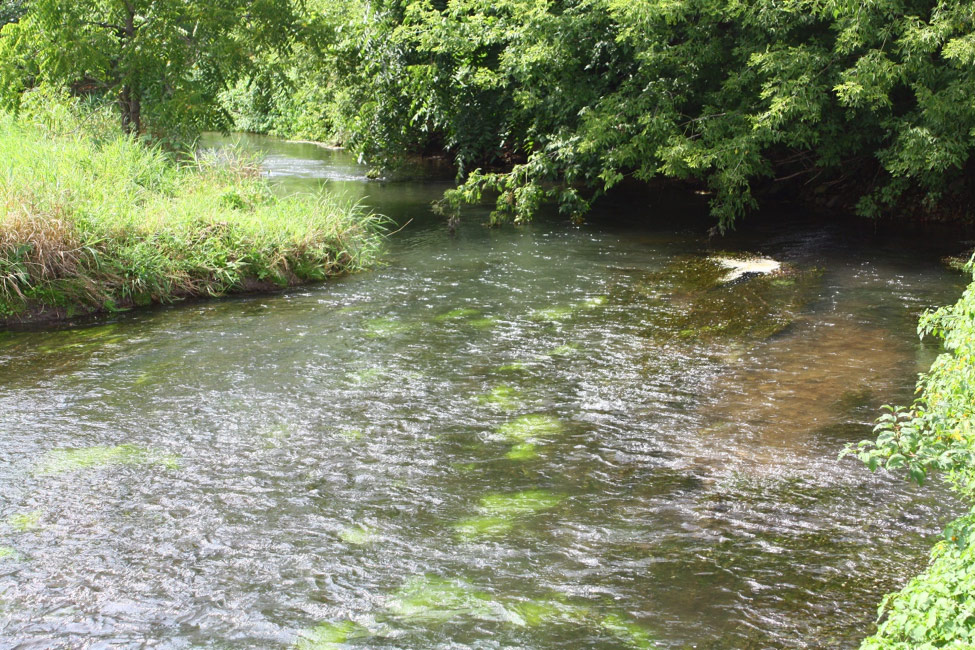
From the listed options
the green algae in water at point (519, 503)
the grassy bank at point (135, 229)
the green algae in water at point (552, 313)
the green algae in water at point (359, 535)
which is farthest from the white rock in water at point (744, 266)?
the green algae in water at point (359, 535)

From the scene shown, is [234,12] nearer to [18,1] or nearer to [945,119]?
[18,1]

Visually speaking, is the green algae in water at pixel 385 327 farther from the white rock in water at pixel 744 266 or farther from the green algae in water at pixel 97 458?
the white rock in water at pixel 744 266

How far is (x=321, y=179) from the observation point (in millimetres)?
20297

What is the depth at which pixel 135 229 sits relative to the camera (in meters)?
9.89

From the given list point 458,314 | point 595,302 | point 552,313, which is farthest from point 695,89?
point 458,314

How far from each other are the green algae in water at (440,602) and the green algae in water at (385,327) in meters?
4.48

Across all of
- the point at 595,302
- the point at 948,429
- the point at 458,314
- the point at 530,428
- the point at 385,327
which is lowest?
the point at 530,428

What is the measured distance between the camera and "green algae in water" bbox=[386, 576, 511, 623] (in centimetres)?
415

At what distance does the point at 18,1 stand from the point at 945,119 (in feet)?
55.8

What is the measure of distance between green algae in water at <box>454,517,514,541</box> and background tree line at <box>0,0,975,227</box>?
27.0 feet

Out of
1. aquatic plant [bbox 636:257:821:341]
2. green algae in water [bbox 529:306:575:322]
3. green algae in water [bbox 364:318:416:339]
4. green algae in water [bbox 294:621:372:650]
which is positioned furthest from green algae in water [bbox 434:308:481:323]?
green algae in water [bbox 294:621:372:650]

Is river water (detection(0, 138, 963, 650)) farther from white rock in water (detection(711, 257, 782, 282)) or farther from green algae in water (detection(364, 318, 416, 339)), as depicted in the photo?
white rock in water (detection(711, 257, 782, 282))

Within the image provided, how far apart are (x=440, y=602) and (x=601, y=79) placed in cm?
1156

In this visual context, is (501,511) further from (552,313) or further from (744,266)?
(744,266)
